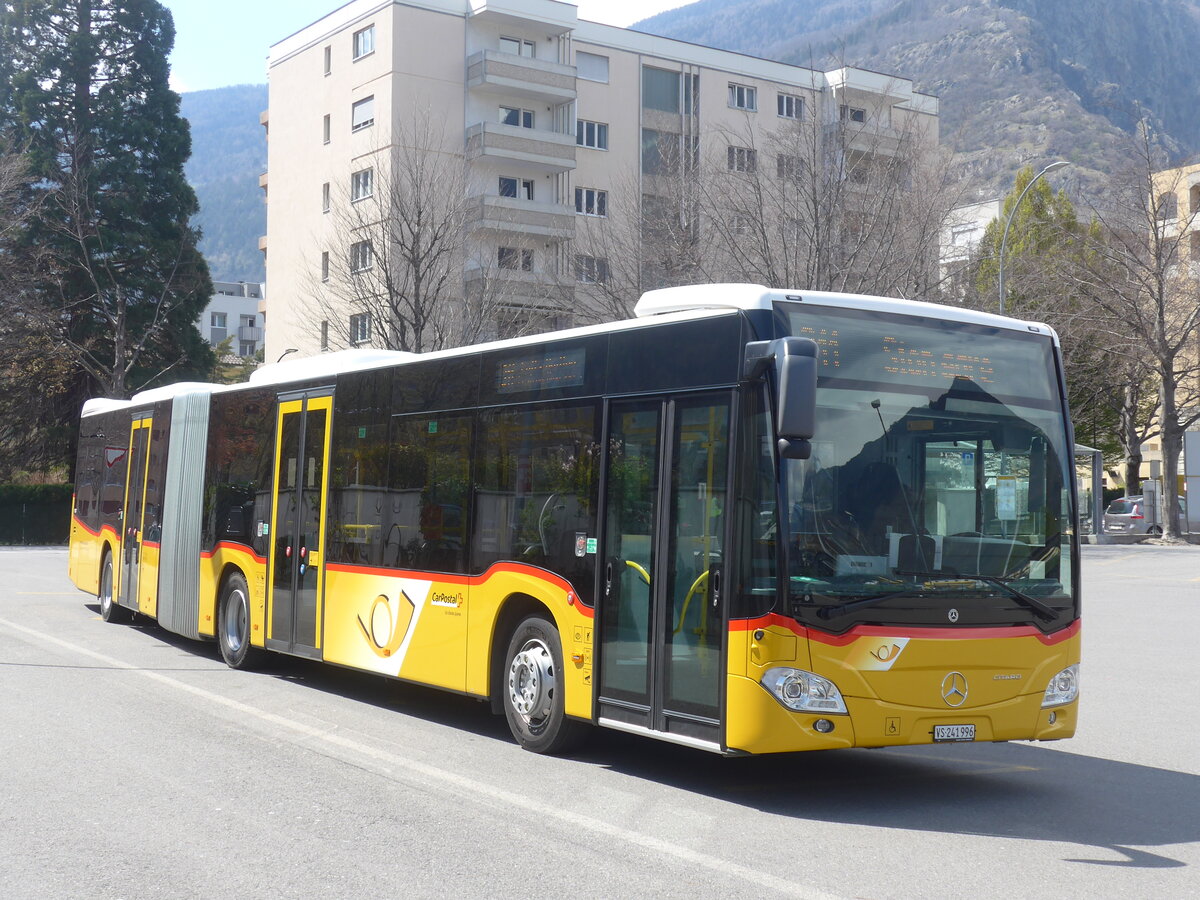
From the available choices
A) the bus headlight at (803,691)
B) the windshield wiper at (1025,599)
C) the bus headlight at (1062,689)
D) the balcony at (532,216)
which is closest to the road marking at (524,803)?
the bus headlight at (803,691)

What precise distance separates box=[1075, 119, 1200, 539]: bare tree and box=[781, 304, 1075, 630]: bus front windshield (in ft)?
127

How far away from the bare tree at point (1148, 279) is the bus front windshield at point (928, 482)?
38.7m

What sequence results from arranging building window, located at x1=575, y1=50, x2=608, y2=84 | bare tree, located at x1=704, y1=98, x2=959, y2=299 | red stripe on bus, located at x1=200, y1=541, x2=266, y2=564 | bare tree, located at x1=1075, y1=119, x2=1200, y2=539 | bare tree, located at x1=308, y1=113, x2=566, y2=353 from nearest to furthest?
red stripe on bus, located at x1=200, y1=541, x2=266, y2=564 → bare tree, located at x1=704, y1=98, x2=959, y2=299 → bare tree, located at x1=308, y1=113, x2=566, y2=353 → bare tree, located at x1=1075, y1=119, x2=1200, y2=539 → building window, located at x1=575, y1=50, x2=608, y2=84

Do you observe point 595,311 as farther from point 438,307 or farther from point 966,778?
point 966,778

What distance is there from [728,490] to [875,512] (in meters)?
0.83

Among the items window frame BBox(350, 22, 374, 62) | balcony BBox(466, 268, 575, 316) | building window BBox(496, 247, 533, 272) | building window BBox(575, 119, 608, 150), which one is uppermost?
window frame BBox(350, 22, 374, 62)

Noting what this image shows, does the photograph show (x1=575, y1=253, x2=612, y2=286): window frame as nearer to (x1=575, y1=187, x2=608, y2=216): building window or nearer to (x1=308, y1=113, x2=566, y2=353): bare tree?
(x1=308, y1=113, x2=566, y2=353): bare tree

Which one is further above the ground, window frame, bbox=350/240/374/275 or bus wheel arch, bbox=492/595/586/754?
window frame, bbox=350/240/374/275

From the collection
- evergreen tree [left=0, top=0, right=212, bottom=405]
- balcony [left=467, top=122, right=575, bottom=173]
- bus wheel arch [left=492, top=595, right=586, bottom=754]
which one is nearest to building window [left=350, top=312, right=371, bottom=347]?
balcony [left=467, top=122, right=575, bottom=173]

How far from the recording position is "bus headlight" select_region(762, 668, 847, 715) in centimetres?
715

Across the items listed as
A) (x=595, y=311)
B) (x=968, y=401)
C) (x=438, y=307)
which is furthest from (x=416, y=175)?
(x=968, y=401)

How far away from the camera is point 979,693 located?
764 cm

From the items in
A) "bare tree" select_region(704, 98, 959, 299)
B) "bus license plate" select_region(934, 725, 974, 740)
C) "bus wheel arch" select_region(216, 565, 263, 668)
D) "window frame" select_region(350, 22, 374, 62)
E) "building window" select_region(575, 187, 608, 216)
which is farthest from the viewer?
"building window" select_region(575, 187, 608, 216)

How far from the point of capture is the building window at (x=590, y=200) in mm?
54750
